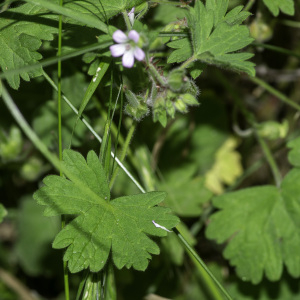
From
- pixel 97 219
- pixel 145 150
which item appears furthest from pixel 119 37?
pixel 145 150

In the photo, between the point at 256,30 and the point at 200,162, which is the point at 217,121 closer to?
the point at 200,162

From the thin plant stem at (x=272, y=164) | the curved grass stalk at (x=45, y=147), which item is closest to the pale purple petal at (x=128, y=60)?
the curved grass stalk at (x=45, y=147)

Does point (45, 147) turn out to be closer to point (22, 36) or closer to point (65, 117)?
point (22, 36)

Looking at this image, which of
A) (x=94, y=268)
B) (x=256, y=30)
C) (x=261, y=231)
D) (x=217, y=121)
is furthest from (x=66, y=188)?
(x=217, y=121)

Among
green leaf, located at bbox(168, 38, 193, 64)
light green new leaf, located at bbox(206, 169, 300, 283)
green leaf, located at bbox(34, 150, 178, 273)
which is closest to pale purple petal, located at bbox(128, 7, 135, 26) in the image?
green leaf, located at bbox(168, 38, 193, 64)

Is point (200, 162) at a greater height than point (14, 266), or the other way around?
point (14, 266)

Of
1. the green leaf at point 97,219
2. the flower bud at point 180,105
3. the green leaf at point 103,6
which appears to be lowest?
the green leaf at point 97,219

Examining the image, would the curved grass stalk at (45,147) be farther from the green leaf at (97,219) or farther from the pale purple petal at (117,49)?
the pale purple petal at (117,49)
